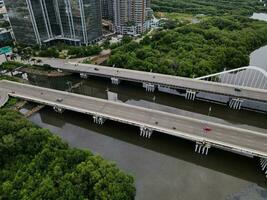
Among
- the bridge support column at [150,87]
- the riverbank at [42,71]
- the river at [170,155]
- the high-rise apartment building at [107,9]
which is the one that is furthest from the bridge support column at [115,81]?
the high-rise apartment building at [107,9]

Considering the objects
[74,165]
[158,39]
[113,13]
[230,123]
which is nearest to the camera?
[74,165]

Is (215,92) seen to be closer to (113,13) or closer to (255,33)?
(255,33)

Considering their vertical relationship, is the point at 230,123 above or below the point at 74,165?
below

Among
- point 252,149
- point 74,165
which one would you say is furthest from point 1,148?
point 252,149

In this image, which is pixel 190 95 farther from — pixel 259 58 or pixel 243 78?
pixel 259 58

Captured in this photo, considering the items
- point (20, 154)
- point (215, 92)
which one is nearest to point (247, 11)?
point (215, 92)

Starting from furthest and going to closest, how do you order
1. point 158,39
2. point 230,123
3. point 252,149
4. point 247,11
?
point 247,11, point 158,39, point 230,123, point 252,149

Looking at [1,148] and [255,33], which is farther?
[255,33]
